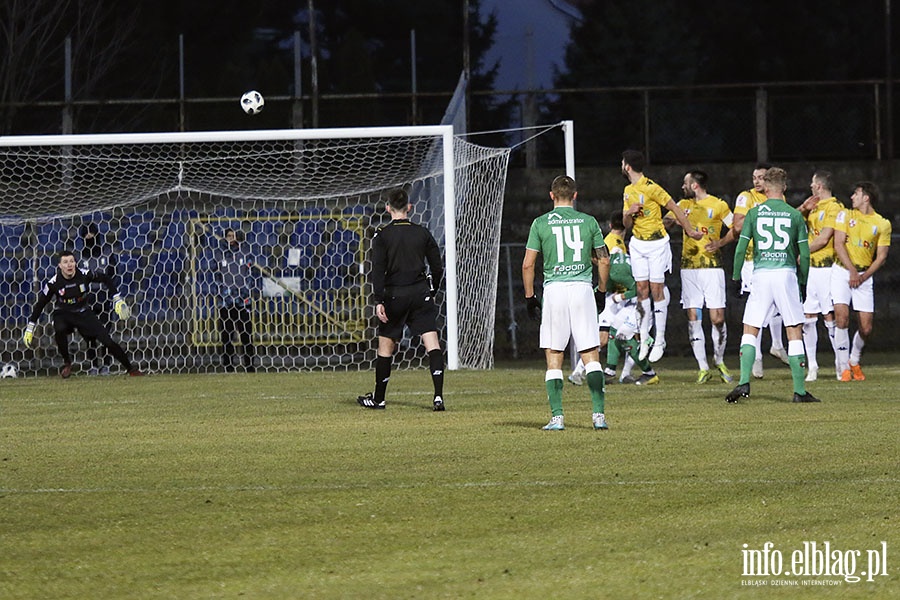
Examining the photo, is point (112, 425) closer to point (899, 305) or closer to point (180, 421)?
point (180, 421)

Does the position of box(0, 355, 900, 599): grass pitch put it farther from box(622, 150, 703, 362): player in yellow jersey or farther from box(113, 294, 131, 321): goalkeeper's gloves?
box(113, 294, 131, 321): goalkeeper's gloves

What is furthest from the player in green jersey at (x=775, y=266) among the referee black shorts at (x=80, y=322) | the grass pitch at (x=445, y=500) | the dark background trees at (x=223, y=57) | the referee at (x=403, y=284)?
the dark background trees at (x=223, y=57)

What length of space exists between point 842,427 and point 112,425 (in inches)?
220

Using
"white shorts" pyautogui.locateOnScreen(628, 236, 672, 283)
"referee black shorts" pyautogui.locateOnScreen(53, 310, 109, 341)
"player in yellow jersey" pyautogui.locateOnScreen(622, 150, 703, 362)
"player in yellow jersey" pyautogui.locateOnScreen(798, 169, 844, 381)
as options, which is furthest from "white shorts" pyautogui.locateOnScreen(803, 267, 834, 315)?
"referee black shorts" pyautogui.locateOnScreen(53, 310, 109, 341)

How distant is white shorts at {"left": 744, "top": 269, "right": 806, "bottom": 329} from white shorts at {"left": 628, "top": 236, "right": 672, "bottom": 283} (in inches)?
133

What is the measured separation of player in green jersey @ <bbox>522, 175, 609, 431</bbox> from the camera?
34.1 ft

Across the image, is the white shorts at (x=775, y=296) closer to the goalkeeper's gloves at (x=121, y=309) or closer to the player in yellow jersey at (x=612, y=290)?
the player in yellow jersey at (x=612, y=290)

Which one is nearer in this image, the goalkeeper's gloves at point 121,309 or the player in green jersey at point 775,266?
the player in green jersey at point 775,266

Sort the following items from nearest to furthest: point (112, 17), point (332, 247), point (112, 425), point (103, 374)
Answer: point (112, 425), point (103, 374), point (332, 247), point (112, 17)

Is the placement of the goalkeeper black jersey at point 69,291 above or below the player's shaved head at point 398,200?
below

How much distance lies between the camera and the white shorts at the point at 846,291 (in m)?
15.9

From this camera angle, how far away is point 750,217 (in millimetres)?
12383

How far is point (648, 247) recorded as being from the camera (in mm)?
15883

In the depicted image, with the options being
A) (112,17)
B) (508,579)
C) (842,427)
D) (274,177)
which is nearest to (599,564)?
(508,579)
